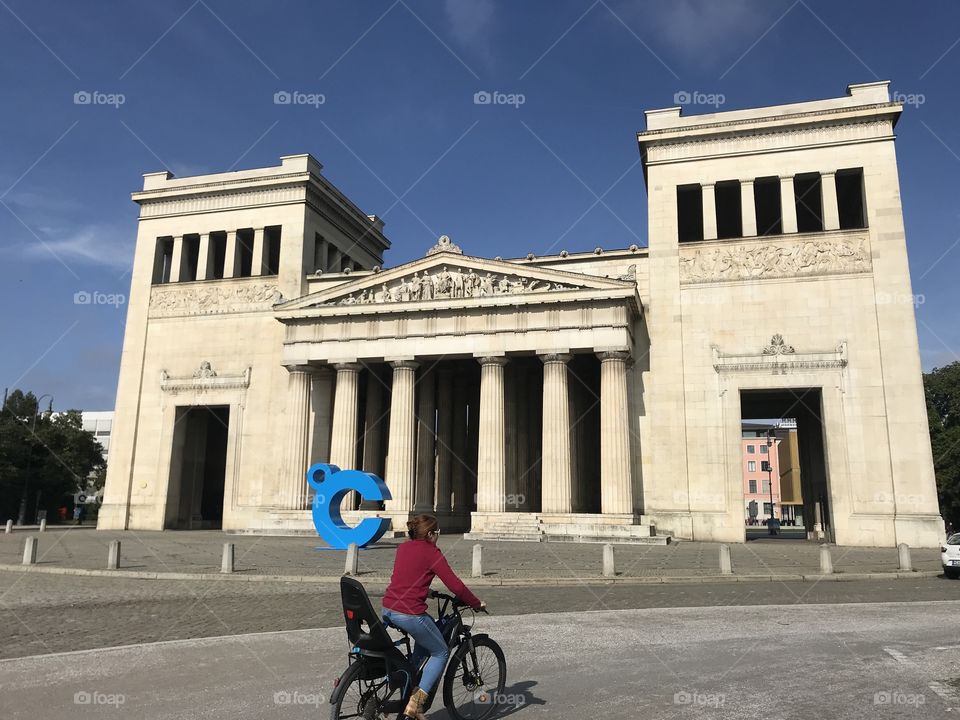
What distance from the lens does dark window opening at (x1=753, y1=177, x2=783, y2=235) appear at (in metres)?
44.3

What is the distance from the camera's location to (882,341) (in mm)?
37375

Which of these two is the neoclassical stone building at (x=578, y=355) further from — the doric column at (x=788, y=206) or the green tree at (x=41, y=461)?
the green tree at (x=41, y=461)

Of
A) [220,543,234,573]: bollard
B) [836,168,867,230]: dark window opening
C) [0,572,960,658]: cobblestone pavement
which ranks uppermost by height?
[836,168,867,230]: dark window opening

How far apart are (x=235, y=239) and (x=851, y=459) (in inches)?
1577

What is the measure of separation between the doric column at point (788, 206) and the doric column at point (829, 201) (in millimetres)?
1560

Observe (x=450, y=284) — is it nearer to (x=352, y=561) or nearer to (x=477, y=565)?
(x=352, y=561)

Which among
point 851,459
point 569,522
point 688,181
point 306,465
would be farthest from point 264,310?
point 851,459

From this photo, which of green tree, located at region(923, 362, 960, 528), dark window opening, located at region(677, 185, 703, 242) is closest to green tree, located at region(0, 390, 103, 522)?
dark window opening, located at region(677, 185, 703, 242)

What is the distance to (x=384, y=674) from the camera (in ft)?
21.5

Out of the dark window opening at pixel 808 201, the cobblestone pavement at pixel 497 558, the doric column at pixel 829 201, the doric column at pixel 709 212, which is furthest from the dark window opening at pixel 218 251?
the doric column at pixel 829 201

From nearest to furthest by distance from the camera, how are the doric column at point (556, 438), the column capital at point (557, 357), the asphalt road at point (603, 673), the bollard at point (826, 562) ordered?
1. the asphalt road at point (603, 673)
2. the bollard at point (826, 562)
3. the doric column at point (556, 438)
4. the column capital at point (557, 357)

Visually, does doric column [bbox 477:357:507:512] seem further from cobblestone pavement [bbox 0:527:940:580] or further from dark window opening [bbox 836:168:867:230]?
dark window opening [bbox 836:168:867:230]

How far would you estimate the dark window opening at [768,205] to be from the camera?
1745 inches

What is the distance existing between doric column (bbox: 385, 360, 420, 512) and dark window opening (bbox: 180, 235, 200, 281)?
1914cm
